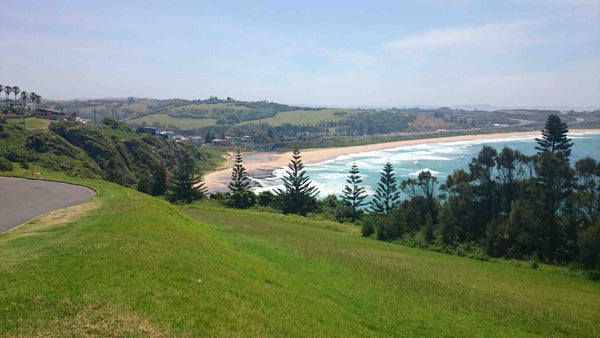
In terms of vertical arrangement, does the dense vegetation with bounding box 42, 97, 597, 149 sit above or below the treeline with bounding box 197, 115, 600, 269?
above

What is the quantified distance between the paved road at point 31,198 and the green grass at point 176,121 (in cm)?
13406

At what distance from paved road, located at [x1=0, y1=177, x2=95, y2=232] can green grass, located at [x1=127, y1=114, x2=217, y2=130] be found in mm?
134057

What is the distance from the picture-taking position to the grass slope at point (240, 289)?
6.09 metres

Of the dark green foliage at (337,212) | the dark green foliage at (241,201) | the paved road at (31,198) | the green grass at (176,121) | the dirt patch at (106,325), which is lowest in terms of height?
the dark green foliage at (337,212)

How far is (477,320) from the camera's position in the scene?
9164 millimetres

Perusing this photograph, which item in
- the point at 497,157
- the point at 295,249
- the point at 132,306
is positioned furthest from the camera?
the point at 497,157

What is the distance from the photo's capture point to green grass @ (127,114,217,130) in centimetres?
15812

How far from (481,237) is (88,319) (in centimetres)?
1825

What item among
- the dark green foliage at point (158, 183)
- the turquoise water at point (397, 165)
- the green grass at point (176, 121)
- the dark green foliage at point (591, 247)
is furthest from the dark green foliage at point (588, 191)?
the green grass at point (176, 121)

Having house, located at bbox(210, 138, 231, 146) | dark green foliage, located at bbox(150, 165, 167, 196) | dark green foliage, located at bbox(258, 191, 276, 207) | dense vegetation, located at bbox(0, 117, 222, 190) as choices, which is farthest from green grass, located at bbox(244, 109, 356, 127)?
dark green foliage, located at bbox(150, 165, 167, 196)

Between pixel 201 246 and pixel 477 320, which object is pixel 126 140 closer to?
pixel 201 246

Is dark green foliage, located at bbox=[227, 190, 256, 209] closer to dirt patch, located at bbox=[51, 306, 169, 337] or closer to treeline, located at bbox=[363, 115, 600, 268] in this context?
treeline, located at bbox=[363, 115, 600, 268]

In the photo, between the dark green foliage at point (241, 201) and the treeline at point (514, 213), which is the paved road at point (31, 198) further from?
the treeline at point (514, 213)

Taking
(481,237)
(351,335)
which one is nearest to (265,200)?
(481,237)
